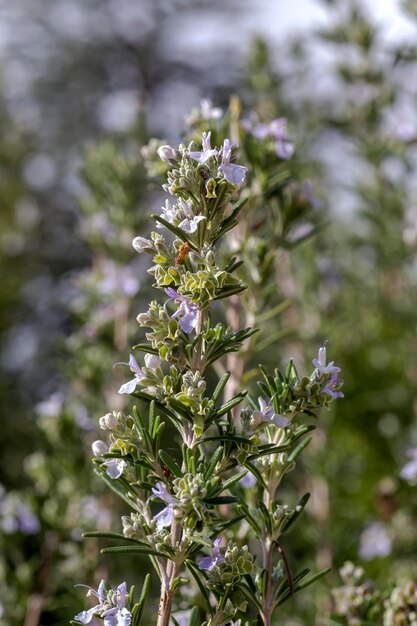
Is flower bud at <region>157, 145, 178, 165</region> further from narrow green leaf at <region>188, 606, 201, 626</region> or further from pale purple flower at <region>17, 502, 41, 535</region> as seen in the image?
pale purple flower at <region>17, 502, 41, 535</region>

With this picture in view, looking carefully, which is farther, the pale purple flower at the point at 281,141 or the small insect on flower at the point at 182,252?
the pale purple flower at the point at 281,141

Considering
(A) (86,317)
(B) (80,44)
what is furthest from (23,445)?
(B) (80,44)

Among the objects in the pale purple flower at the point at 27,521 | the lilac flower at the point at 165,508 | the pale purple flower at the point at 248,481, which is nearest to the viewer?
the lilac flower at the point at 165,508

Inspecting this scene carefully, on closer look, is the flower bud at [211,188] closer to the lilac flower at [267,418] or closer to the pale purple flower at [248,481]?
the lilac flower at [267,418]

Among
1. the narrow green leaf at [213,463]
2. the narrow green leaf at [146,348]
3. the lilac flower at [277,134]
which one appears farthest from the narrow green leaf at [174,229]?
the lilac flower at [277,134]

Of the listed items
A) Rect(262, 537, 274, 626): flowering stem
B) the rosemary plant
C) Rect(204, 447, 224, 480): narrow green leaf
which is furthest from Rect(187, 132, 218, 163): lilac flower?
Rect(262, 537, 274, 626): flowering stem

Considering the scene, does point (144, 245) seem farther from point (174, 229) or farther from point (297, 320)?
point (297, 320)
